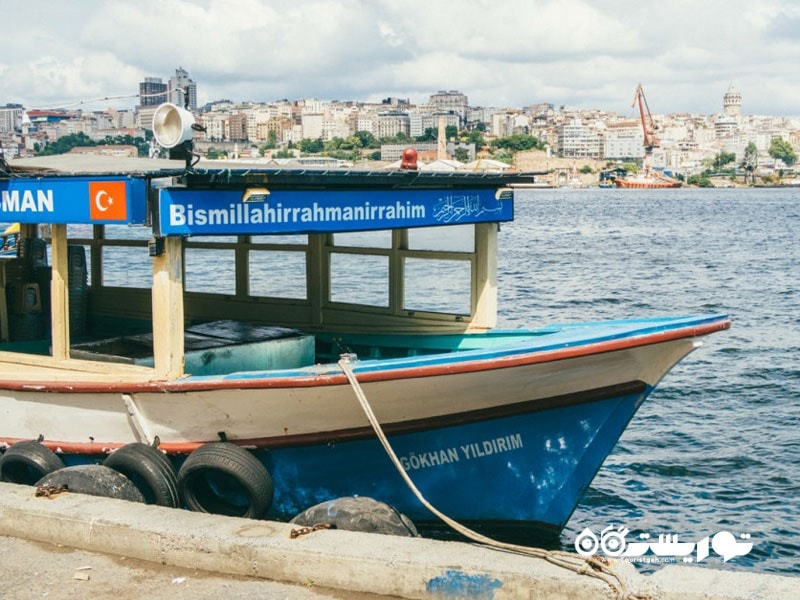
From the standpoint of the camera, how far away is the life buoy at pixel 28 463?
8438 mm

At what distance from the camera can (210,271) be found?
1255 cm

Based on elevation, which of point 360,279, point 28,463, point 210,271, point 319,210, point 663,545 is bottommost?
point 663,545

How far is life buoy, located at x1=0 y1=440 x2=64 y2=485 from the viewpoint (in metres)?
8.44

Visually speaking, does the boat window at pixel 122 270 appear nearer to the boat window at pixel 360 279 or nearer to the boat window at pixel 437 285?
the boat window at pixel 360 279

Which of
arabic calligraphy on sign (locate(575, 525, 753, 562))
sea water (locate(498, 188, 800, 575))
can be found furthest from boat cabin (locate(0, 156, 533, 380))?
sea water (locate(498, 188, 800, 575))

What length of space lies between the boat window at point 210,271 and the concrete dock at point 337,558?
4.80 metres

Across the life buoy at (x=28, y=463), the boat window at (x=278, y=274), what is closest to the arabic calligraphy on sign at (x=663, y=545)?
the boat window at (x=278, y=274)

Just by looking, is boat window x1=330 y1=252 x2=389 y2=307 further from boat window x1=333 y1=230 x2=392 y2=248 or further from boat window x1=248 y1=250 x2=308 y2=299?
boat window x1=248 y1=250 x2=308 y2=299

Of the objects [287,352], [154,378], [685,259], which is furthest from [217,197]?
[685,259]

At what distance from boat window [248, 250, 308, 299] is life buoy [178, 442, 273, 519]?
3.39 meters

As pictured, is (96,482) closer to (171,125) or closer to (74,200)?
(74,200)

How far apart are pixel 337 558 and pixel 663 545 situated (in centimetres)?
602

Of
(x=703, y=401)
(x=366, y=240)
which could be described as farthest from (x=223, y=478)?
(x=703, y=401)

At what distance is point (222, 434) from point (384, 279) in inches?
126
